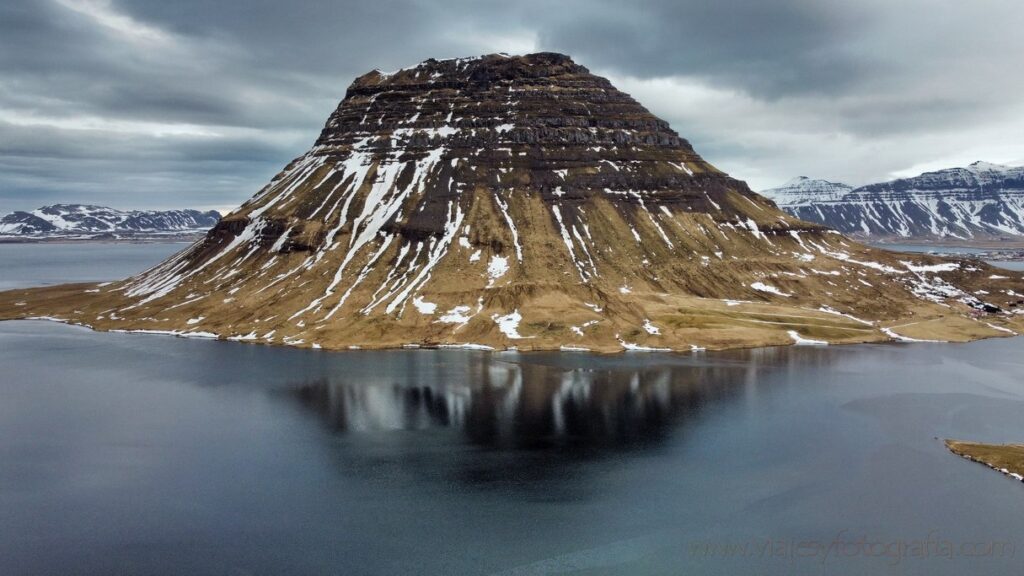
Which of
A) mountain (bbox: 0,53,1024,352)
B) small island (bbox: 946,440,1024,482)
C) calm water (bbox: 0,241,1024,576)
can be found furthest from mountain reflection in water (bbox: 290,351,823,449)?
small island (bbox: 946,440,1024,482)

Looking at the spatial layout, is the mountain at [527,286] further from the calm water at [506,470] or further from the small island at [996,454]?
the small island at [996,454]

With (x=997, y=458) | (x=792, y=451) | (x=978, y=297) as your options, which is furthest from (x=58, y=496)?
(x=978, y=297)

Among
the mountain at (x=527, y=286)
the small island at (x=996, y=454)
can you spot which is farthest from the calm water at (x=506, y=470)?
the mountain at (x=527, y=286)

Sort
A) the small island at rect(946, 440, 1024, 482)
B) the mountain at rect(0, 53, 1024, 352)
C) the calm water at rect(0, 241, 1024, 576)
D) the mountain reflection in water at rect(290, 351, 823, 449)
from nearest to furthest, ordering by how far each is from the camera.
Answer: the calm water at rect(0, 241, 1024, 576) → the small island at rect(946, 440, 1024, 482) → the mountain reflection in water at rect(290, 351, 823, 449) → the mountain at rect(0, 53, 1024, 352)

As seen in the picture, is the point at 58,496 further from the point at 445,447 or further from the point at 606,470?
the point at 606,470

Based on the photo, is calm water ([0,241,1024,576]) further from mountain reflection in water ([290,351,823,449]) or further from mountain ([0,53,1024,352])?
mountain ([0,53,1024,352])

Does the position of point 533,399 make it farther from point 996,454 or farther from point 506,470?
point 996,454
